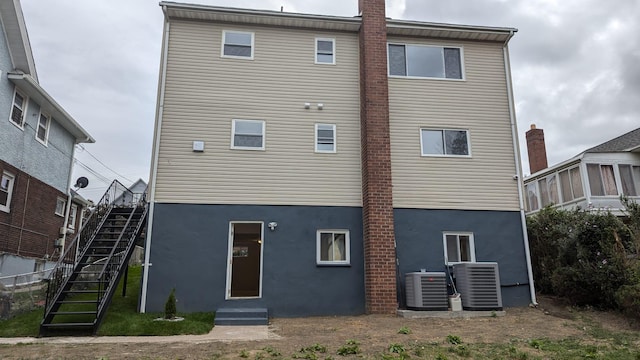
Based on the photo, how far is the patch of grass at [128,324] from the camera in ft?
25.0

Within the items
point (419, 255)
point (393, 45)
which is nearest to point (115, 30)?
point (393, 45)

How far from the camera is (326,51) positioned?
38.1 feet

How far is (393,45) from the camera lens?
39.0ft

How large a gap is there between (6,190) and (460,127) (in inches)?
530

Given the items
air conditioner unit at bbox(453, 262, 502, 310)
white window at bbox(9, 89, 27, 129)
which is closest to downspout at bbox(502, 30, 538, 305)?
air conditioner unit at bbox(453, 262, 502, 310)

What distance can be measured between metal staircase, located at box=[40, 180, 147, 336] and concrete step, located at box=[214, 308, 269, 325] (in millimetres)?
2223

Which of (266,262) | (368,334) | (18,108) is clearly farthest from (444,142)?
(18,108)

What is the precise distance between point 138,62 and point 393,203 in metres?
14.4

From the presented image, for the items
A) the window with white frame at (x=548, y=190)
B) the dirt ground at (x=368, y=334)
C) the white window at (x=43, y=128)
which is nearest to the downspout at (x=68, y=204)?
the white window at (x=43, y=128)

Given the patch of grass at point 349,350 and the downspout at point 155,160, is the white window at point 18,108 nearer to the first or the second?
the downspout at point 155,160

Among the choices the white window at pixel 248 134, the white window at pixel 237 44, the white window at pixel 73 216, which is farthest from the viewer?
the white window at pixel 73 216

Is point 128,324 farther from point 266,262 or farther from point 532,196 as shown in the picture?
point 532,196

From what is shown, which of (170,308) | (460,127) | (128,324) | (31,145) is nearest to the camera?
(128,324)

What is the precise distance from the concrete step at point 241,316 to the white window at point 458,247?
190 inches
